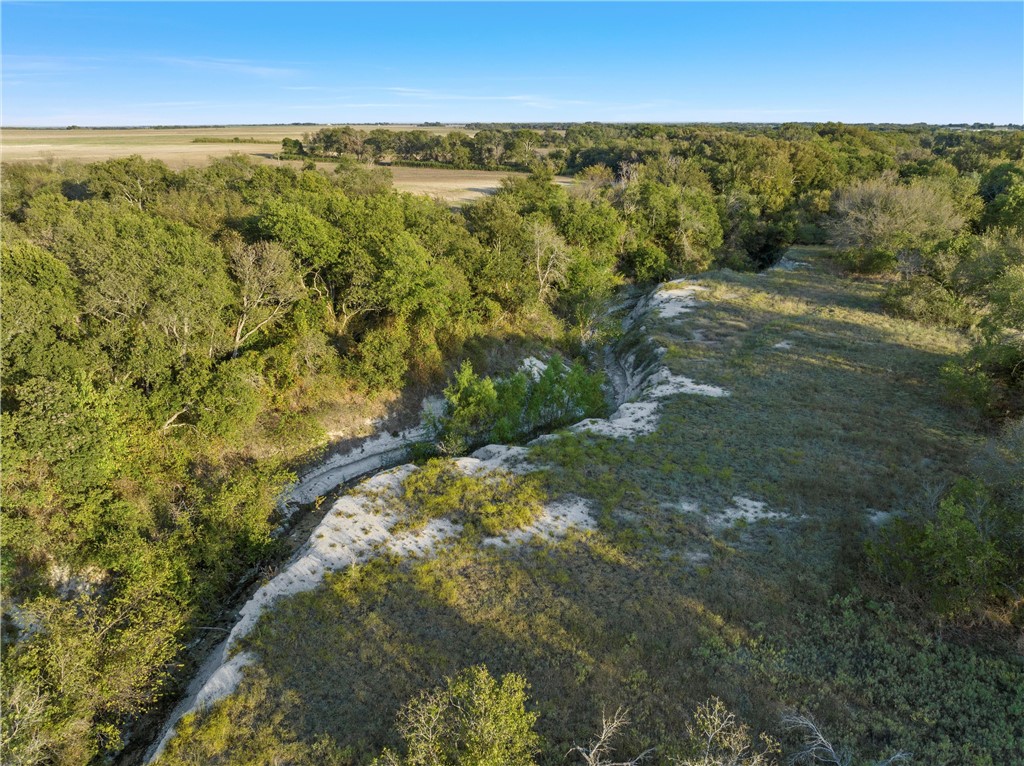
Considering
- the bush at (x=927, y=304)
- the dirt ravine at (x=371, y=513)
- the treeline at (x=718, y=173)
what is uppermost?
the treeline at (x=718, y=173)

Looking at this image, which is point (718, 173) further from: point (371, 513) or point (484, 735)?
point (484, 735)

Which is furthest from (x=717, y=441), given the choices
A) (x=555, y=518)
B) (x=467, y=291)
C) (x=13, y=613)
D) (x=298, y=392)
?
(x=13, y=613)

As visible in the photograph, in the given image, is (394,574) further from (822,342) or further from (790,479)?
(822,342)

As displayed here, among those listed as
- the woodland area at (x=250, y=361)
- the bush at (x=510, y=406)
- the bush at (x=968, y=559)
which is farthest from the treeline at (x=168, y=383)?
the bush at (x=968, y=559)

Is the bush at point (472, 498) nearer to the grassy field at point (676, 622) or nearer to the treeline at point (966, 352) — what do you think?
the grassy field at point (676, 622)

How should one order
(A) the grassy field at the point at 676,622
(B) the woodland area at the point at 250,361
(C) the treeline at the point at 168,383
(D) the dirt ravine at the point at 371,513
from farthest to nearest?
(D) the dirt ravine at the point at 371,513 < (B) the woodland area at the point at 250,361 < (C) the treeline at the point at 168,383 < (A) the grassy field at the point at 676,622

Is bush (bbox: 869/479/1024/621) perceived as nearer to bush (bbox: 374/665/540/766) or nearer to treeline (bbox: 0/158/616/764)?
bush (bbox: 374/665/540/766)

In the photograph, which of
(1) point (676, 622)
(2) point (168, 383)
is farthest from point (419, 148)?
(1) point (676, 622)
